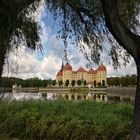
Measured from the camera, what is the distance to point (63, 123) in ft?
37.5

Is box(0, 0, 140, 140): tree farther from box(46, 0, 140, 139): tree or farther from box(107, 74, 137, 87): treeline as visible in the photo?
box(107, 74, 137, 87): treeline

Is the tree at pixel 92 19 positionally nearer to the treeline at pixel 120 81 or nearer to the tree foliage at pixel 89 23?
the tree foliage at pixel 89 23

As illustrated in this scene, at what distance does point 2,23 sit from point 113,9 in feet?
7.09

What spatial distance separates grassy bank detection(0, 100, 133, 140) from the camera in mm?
11000

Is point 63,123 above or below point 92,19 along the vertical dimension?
below

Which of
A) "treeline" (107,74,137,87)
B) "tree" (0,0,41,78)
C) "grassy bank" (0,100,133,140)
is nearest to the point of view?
"tree" (0,0,41,78)

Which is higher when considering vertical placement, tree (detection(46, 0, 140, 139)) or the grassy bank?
tree (detection(46, 0, 140, 139))

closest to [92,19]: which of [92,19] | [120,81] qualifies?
[92,19]

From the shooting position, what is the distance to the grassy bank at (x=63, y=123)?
11.0 metres

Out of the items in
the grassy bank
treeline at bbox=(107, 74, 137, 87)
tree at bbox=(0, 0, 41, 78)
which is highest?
treeline at bbox=(107, 74, 137, 87)

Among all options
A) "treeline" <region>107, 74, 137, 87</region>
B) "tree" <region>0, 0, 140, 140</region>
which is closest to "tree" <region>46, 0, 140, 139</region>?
"tree" <region>0, 0, 140, 140</region>

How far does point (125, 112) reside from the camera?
12891mm

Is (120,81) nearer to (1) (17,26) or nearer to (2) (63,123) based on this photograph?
(2) (63,123)

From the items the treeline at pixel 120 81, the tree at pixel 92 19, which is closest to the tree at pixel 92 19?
the tree at pixel 92 19
